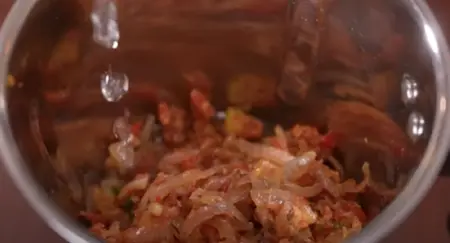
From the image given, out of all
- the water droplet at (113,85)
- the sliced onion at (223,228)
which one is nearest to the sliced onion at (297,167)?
the sliced onion at (223,228)

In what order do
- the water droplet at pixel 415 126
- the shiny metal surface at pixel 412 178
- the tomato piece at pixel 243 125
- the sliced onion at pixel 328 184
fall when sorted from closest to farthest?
the shiny metal surface at pixel 412 178 < the water droplet at pixel 415 126 < the sliced onion at pixel 328 184 < the tomato piece at pixel 243 125

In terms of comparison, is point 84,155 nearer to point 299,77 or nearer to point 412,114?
point 299,77

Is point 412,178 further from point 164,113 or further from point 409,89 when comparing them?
point 164,113

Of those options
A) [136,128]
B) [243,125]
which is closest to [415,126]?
[243,125]

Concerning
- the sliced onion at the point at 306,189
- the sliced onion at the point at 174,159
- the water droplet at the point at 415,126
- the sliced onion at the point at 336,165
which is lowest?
the sliced onion at the point at 174,159

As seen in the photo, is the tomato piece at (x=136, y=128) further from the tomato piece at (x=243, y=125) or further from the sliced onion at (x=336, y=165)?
the sliced onion at (x=336, y=165)

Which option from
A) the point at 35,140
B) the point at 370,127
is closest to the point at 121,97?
the point at 35,140

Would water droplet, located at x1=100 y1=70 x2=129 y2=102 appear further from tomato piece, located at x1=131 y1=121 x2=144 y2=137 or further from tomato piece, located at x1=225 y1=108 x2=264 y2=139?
tomato piece, located at x1=225 y1=108 x2=264 y2=139
